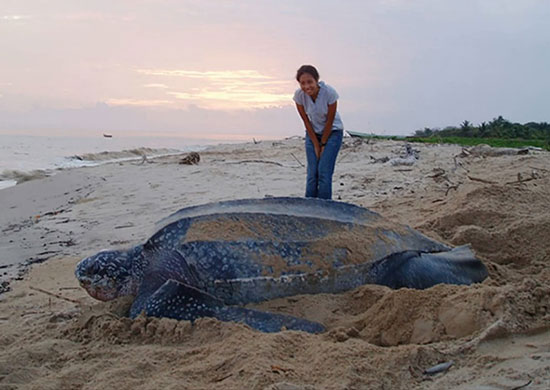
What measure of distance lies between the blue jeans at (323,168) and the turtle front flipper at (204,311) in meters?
1.75

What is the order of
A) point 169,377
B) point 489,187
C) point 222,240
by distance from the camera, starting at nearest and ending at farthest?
point 169,377
point 222,240
point 489,187

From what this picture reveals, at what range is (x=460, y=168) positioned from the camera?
6504mm

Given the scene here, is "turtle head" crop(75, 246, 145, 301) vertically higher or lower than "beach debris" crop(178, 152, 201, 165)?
lower

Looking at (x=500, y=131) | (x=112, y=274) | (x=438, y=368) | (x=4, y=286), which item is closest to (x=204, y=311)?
(x=112, y=274)

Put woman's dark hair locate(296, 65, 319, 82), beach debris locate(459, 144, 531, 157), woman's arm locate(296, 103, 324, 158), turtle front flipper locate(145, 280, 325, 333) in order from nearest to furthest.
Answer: turtle front flipper locate(145, 280, 325, 333)
woman's dark hair locate(296, 65, 319, 82)
woman's arm locate(296, 103, 324, 158)
beach debris locate(459, 144, 531, 157)

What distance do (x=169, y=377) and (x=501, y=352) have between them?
1.03m

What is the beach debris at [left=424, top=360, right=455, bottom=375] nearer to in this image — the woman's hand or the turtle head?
the turtle head

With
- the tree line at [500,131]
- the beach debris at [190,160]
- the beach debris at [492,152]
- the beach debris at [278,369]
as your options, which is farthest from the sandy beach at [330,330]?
the tree line at [500,131]

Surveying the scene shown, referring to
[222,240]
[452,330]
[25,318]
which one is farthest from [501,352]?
[25,318]

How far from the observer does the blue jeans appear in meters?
3.58

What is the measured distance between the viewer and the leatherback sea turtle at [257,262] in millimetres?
2096

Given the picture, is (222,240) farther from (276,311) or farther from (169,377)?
(169,377)

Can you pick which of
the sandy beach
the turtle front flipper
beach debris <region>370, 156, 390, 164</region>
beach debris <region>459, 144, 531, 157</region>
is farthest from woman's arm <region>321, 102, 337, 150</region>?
beach debris <region>459, 144, 531, 157</region>

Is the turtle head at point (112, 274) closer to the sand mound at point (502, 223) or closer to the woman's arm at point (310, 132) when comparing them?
the woman's arm at point (310, 132)
